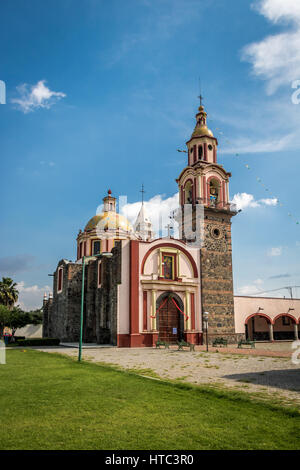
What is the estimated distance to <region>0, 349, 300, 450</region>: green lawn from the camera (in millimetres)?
4781

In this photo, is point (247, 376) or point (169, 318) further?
point (169, 318)

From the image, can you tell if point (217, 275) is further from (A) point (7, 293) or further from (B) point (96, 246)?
(A) point (7, 293)

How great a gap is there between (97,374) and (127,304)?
14.3 meters

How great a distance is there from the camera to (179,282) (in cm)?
2752

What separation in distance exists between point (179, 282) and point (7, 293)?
1079 inches

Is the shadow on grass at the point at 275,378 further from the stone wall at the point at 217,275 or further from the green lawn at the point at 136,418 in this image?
the stone wall at the point at 217,275

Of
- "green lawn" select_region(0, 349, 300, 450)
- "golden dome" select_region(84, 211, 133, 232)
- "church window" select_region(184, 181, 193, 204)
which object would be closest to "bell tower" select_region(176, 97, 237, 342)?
"church window" select_region(184, 181, 193, 204)

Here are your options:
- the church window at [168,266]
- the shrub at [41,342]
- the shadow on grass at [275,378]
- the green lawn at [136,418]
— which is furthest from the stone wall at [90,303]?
the green lawn at [136,418]

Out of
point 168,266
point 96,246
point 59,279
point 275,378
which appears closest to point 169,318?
point 168,266

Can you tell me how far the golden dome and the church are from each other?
1.30 meters

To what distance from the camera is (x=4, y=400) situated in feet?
24.1

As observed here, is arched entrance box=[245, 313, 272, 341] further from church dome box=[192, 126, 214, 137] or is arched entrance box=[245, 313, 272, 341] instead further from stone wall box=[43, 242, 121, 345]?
church dome box=[192, 126, 214, 137]

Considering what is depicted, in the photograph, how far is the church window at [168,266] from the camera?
2758 centimetres
